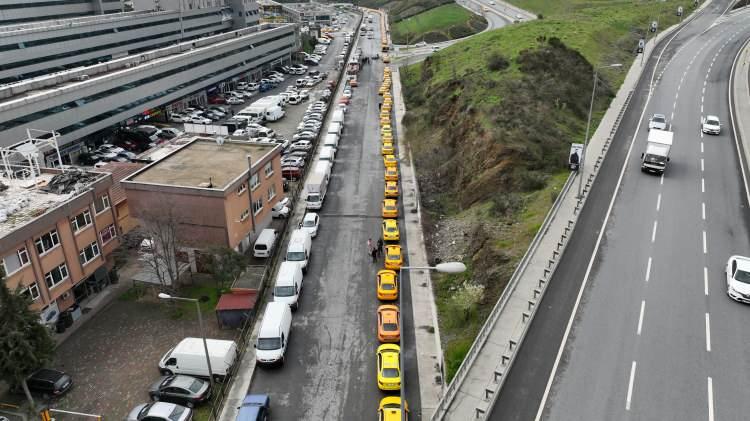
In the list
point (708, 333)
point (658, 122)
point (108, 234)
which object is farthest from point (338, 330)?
point (658, 122)

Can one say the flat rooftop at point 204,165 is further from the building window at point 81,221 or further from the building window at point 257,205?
the building window at point 81,221

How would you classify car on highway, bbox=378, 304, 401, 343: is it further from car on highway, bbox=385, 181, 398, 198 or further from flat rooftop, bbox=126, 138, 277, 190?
car on highway, bbox=385, 181, 398, 198

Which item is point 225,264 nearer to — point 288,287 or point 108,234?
point 288,287

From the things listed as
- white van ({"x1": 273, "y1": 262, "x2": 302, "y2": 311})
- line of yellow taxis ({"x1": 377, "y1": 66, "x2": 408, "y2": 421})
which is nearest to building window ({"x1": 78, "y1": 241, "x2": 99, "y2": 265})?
white van ({"x1": 273, "y1": 262, "x2": 302, "y2": 311})

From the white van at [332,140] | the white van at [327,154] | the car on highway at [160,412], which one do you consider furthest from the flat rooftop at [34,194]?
the white van at [332,140]

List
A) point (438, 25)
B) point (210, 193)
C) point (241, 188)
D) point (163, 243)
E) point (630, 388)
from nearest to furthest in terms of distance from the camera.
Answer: point (630, 388), point (163, 243), point (210, 193), point (241, 188), point (438, 25)

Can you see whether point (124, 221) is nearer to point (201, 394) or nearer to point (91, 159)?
point (201, 394)

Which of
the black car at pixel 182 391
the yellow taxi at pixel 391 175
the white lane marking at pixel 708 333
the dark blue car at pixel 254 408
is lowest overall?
the black car at pixel 182 391

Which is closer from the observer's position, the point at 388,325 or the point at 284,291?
the point at 388,325
